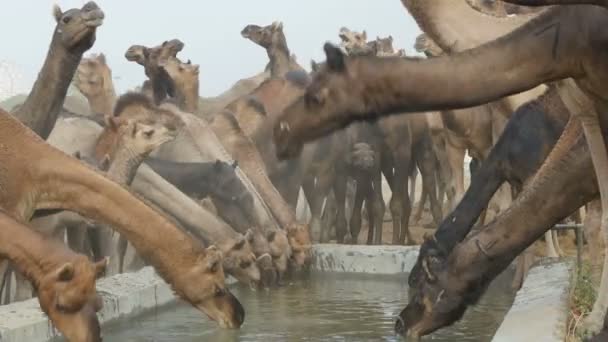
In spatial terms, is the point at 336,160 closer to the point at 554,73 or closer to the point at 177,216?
the point at 177,216

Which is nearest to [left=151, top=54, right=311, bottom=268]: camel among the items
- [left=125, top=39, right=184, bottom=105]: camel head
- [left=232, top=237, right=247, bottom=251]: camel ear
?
[left=125, top=39, right=184, bottom=105]: camel head

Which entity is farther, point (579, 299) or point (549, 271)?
point (549, 271)

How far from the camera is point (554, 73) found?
5.39 meters

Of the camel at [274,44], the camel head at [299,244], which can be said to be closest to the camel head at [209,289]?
the camel head at [299,244]

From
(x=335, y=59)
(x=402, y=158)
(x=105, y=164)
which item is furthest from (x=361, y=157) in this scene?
(x=335, y=59)

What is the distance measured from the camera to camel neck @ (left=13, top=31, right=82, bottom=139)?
426 inches

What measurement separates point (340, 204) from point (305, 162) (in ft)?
2.56

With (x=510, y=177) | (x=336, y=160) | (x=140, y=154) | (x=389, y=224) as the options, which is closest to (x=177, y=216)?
(x=140, y=154)

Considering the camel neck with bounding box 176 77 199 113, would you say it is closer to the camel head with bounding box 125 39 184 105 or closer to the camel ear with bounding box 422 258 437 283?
the camel head with bounding box 125 39 184 105

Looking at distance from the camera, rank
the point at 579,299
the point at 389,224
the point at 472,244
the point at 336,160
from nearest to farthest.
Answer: the point at 472,244, the point at 579,299, the point at 336,160, the point at 389,224

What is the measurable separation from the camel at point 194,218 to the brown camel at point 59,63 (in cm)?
105

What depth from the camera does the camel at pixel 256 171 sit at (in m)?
12.8

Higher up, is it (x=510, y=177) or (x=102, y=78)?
(x=102, y=78)

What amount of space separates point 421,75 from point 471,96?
0.23 meters
